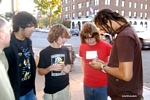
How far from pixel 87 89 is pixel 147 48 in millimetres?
10745

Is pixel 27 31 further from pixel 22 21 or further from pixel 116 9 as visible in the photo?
pixel 116 9

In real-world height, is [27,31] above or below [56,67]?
above

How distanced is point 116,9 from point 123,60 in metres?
49.5

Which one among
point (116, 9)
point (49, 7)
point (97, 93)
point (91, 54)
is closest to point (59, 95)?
point (97, 93)

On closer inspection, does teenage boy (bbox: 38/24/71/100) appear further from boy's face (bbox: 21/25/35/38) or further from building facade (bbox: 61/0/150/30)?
building facade (bbox: 61/0/150/30)

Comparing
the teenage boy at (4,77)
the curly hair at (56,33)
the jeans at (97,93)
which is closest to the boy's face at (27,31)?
the curly hair at (56,33)

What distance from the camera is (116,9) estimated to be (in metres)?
48.4

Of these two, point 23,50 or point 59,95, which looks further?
point 59,95

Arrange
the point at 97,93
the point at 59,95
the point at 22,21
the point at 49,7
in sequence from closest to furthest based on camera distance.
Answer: the point at 22,21, the point at 59,95, the point at 97,93, the point at 49,7

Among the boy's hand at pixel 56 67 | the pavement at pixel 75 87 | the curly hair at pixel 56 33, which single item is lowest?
the pavement at pixel 75 87

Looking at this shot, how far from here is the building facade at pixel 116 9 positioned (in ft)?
157

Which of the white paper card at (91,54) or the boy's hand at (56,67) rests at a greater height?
the white paper card at (91,54)

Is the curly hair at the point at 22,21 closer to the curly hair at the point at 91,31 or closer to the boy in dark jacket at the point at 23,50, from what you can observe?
the boy in dark jacket at the point at 23,50

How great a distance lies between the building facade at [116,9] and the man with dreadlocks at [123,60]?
4591 cm
